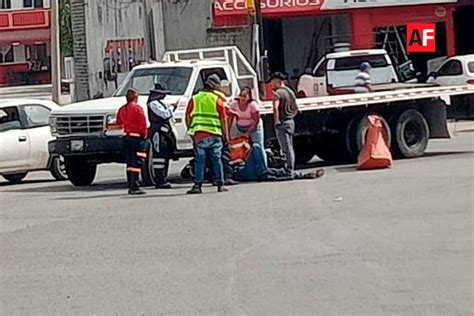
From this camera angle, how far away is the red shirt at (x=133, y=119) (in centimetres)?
1756

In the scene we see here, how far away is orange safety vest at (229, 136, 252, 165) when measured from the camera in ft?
60.4

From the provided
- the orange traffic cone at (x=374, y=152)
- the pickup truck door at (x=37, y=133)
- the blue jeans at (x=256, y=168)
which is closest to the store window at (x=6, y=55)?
the pickup truck door at (x=37, y=133)

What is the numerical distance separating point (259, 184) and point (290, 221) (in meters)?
4.37

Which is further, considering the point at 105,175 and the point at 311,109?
the point at 105,175

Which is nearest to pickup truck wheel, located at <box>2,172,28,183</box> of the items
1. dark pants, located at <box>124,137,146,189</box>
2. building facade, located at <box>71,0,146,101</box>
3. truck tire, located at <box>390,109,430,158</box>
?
dark pants, located at <box>124,137,146,189</box>

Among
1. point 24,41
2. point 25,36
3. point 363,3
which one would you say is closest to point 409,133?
point 363,3

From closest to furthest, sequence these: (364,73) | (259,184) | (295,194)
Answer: (295,194)
(259,184)
(364,73)

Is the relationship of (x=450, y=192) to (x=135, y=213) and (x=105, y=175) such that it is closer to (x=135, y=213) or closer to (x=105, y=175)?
(x=135, y=213)

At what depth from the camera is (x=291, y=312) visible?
358 inches

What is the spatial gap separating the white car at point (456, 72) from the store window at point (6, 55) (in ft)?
133

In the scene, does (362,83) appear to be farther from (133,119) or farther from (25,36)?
(25,36)

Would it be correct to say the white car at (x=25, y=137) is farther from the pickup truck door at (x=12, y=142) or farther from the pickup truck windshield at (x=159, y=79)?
the pickup truck windshield at (x=159, y=79)

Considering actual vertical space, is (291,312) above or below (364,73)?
below

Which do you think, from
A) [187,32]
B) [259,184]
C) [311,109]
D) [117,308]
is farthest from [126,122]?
[187,32]
